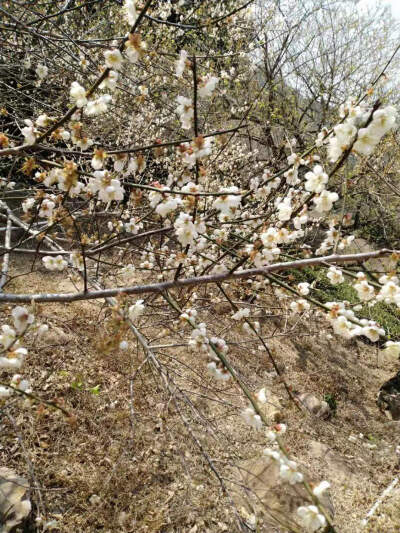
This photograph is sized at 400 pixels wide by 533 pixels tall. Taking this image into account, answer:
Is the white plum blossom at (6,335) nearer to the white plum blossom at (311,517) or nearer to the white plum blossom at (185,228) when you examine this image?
the white plum blossom at (185,228)

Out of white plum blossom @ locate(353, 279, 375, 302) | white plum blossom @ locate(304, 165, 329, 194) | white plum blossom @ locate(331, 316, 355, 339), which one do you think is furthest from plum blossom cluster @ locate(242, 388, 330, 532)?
white plum blossom @ locate(304, 165, 329, 194)

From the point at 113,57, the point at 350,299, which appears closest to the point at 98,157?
the point at 113,57

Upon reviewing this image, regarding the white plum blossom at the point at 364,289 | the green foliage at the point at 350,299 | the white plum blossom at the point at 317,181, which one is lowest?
the green foliage at the point at 350,299

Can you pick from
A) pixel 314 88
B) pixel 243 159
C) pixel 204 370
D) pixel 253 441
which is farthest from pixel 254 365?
pixel 314 88

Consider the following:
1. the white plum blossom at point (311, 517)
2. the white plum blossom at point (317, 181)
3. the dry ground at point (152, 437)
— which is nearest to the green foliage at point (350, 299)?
the dry ground at point (152, 437)

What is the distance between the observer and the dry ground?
8.74 feet

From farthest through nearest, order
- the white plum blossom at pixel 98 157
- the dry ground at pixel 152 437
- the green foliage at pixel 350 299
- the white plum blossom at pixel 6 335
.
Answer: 1. the green foliage at pixel 350 299
2. the dry ground at pixel 152 437
3. the white plum blossom at pixel 6 335
4. the white plum blossom at pixel 98 157

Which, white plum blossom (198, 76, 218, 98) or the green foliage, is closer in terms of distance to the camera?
white plum blossom (198, 76, 218, 98)

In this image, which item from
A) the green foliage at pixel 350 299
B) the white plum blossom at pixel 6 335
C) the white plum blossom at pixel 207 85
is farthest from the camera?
the green foliage at pixel 350 299

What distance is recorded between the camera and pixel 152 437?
3.44 metres

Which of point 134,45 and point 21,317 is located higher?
point 134,45

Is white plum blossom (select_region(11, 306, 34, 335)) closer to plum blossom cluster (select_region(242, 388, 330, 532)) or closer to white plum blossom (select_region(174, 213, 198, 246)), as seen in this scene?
white plum blossom (select_region(174, 213, 198, 246))

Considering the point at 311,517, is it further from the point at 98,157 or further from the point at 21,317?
the point at 98,157

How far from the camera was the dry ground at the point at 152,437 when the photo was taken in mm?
2664
